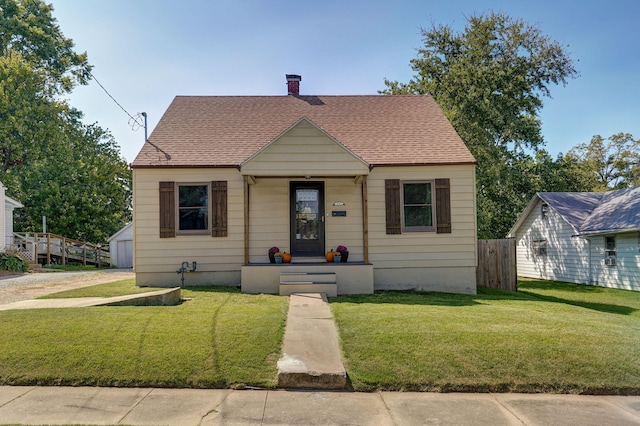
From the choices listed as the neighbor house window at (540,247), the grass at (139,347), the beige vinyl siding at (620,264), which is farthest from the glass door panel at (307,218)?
the neighbor house window at (540,247)

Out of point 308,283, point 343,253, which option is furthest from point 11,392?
point 343,253

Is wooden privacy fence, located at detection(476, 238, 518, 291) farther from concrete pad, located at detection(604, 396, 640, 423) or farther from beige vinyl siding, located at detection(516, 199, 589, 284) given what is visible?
concrete pad, located at detection(604, 396, 640, 423)

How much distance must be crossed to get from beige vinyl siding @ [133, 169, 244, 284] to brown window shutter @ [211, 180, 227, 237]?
13cm

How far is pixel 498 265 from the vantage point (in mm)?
13164

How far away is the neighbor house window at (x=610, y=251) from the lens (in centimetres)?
1621

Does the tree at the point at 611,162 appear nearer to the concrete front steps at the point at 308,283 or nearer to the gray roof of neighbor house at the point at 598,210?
the gray roof of neighbor house at the point at 598,210

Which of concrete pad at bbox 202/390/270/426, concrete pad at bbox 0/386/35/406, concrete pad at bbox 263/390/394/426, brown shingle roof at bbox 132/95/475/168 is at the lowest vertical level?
concrete pad at bbox 263/390/394/426

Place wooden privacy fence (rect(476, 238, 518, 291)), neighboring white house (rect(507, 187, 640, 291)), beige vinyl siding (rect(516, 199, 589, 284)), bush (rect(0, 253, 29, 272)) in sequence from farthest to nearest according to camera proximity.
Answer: beige vinyl siding (rect(516, 199, 589, 284)), bush (rect(0, 253, 29, 272)), neighboring white house (rect(507, 187, 640, 291)), wooden privacy fence (rect(476, 238, 518, 291))

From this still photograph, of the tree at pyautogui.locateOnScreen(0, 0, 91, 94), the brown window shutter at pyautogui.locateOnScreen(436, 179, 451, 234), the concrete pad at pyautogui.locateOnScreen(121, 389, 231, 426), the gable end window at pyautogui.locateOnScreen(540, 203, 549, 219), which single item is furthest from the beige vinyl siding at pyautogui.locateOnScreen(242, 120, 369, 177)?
the tree at pyautogui.locateOnScreen(0, 0, 91, 94)

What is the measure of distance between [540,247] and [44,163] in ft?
96.6

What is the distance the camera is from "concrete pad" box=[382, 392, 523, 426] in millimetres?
3609

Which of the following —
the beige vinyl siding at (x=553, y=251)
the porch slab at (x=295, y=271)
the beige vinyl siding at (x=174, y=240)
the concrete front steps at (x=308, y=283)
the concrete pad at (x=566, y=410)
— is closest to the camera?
the concrete pad at (x=566, y=410)

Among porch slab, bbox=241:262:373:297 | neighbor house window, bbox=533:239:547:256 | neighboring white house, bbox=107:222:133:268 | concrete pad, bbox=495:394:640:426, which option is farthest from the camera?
neighboring white house, bbox=107:222:133:268

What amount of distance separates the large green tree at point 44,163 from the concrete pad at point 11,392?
2368cm
